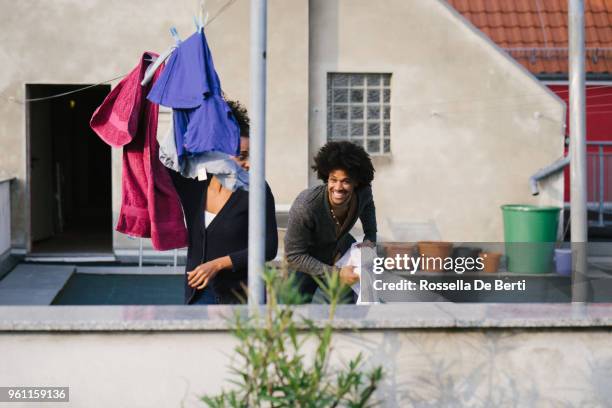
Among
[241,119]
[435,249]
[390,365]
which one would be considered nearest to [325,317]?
[390,365]

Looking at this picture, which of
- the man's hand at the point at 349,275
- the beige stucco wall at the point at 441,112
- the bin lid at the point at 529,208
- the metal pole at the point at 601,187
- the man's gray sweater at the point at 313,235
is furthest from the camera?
the metal pole at the point at 601,187

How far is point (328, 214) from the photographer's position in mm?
5250

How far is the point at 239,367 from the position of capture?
160 inches

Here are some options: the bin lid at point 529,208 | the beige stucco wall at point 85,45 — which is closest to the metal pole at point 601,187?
the bin lid at point 529,208

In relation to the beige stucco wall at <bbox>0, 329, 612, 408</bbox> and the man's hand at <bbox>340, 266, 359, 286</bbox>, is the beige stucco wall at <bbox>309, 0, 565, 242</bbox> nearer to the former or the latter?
the man's hand at <bbox>340, 266, 359, 286</bbox>

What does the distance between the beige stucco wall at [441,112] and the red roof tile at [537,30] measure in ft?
13.7

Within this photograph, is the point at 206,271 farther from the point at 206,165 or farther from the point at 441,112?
the point at 441,112

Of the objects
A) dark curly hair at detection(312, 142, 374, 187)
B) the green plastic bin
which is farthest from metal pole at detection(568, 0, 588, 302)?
the green plastic bin

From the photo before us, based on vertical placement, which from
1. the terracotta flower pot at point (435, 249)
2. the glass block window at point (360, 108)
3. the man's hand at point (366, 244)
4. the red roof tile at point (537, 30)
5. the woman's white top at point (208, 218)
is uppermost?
the red roof tile at point (537, 30)

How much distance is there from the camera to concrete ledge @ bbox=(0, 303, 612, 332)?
404 centimetres

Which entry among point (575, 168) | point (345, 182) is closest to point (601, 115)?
point (575, 168)

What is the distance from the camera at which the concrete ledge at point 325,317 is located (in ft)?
13.3

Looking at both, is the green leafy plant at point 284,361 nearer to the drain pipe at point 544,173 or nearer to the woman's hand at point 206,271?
the woman's hand at point 206,271

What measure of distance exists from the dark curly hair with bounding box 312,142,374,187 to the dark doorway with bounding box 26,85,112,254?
925cm
